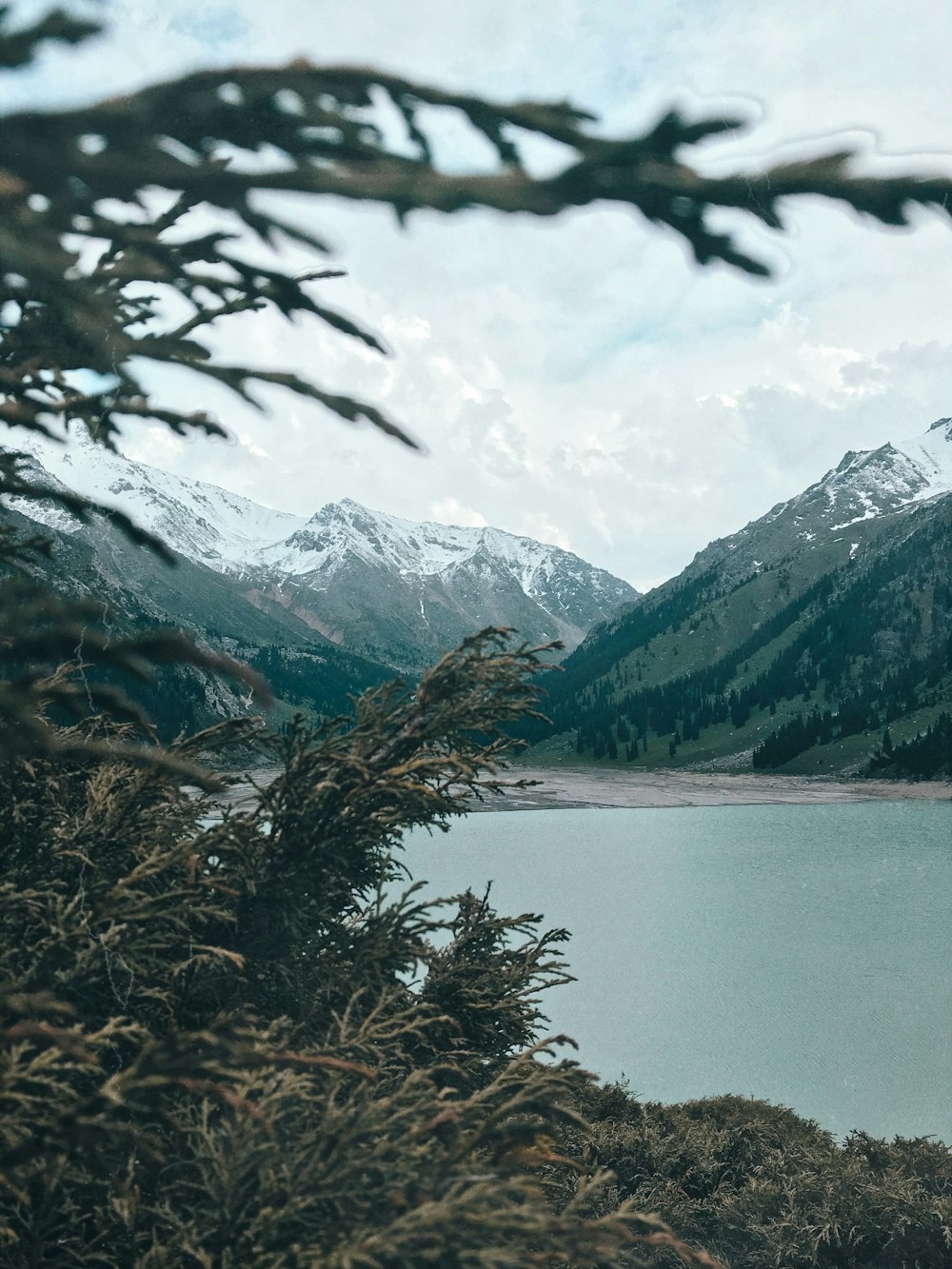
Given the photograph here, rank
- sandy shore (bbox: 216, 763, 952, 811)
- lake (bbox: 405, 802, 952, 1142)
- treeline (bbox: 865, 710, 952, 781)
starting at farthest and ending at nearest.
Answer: treeline (bbox: 865, 710, 952, 781), sandy shore (bbox: 216, 763, 952, 811), lake (bbox: 405, 802, 952, 1142)

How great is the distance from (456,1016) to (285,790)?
9.71 ft

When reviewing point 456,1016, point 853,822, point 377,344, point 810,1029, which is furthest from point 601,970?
point 853,822

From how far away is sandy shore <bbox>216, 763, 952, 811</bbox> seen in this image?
4503 inches

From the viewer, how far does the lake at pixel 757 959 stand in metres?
26.6

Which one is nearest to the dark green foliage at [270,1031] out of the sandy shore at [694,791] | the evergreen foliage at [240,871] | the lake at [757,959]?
the evergreen foliage at [240,871]

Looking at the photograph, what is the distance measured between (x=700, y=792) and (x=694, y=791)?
1810 mm

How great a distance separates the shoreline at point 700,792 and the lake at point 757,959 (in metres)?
34.7

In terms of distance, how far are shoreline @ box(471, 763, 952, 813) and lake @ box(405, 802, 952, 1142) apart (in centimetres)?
3474

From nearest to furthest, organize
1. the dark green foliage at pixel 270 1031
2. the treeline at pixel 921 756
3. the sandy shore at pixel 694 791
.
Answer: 1. the dark green foliage at pixel 270 1031
2. the sandy shore at pixel 694 791
3. the treeline at pixel 921 756

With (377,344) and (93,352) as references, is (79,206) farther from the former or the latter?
(377,344)

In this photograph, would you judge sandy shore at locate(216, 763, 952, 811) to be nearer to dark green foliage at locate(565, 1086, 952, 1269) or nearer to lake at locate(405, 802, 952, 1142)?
lake at locate(405, 802, 952, 1142)

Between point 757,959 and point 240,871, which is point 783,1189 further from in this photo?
point 757,959

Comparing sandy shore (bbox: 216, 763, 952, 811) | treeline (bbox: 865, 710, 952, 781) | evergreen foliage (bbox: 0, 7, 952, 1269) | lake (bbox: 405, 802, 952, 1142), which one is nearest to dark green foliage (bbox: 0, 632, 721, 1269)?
evergreen foliage (bbox: 0, 7, 952, 1269)

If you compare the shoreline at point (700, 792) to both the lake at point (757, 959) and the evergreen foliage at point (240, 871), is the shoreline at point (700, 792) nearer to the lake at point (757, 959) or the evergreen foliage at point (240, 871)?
the lake at point (757, 959)
